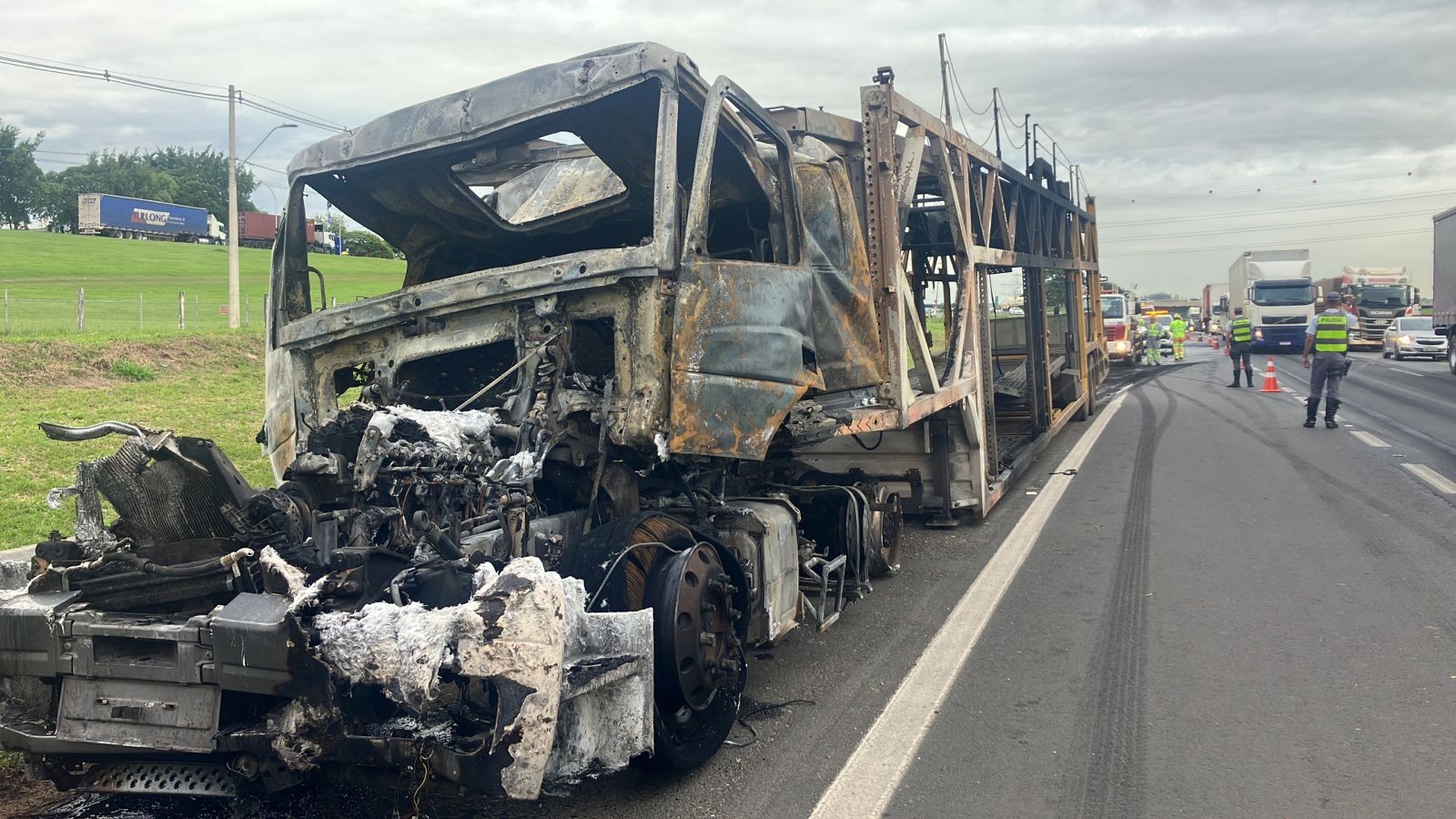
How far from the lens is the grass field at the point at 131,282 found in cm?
2488

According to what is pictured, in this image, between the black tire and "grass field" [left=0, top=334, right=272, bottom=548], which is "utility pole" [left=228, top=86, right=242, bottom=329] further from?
the black tire

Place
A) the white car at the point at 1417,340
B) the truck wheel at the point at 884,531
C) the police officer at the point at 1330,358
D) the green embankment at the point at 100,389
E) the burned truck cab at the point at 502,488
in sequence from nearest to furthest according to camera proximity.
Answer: the burned truck cab at the point at 502,488 → the truck wheel at the point at 884,531 → the green embankment at the point at 100,389 → the police officer at the point at 1330,358 → the white car at the point at 1417,340

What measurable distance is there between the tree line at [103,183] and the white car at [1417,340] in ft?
222

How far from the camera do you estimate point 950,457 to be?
8.37 meters

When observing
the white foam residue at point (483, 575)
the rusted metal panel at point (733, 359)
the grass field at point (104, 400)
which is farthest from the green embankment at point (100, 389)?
the white foam residue at point (483, 575)

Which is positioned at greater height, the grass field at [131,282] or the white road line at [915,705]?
the grass field at [131,282]

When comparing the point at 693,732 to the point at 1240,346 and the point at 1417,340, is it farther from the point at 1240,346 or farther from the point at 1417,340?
the point at 1417,340

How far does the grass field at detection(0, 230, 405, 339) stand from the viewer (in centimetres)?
2488

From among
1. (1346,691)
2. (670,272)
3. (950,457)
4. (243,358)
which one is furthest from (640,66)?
(243,358)

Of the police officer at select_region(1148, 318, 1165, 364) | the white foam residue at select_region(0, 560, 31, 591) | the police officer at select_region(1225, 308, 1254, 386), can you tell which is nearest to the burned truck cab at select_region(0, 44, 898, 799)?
the white foam residue at select_region(0, 560, 31, 591)

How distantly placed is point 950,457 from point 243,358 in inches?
518

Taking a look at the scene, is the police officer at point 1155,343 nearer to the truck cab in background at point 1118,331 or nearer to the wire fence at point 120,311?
the truck cab in background at point 1118,331

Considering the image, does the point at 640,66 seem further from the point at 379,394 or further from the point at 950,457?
the point at 950,457

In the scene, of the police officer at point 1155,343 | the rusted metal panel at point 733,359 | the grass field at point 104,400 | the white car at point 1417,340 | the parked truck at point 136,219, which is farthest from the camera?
the parked truck at point 136,219
